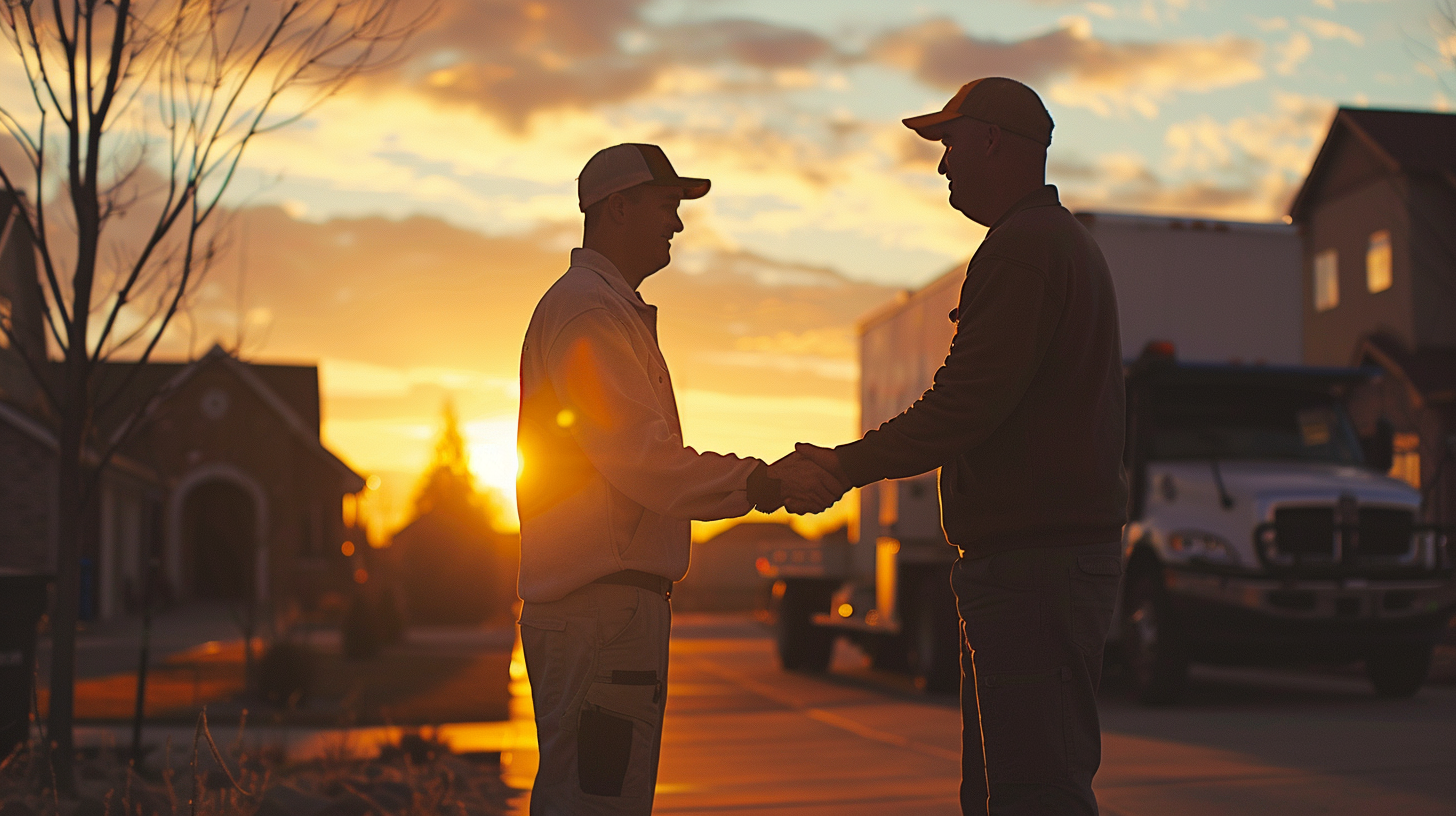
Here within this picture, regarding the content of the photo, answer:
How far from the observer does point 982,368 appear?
388 cm

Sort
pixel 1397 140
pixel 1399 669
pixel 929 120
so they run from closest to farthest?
pixel 929 120
pixel 1399 669
pixel 1397 140

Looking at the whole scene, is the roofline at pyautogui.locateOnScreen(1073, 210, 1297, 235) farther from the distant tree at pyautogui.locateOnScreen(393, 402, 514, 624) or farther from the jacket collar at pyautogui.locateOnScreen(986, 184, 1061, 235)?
the distant tree at pyautogui.locateOnScreen(393, 402, 514, 624)

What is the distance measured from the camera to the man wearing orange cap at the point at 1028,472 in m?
3.78

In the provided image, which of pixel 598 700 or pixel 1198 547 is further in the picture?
pixel 1198 547

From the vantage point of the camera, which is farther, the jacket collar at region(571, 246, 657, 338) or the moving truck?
the moving truck

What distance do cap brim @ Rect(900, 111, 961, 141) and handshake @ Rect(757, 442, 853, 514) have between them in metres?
0.92

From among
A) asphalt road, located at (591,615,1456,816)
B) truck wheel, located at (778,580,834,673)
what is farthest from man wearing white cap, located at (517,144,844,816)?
truck wheel, located at (778,580,834,673)

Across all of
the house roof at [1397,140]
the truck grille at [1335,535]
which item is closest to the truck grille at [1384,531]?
the truck grille at [1335,535]

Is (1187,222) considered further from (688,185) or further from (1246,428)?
(688,185)

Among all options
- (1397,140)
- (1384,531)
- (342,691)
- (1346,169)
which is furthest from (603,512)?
(1346,169)

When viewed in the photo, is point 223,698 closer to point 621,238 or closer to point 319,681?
point 319,681

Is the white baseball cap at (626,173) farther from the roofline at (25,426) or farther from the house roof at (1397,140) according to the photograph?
the roofline at (25,426)

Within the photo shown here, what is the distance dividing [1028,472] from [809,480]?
690 mm

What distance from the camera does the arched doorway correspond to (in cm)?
4262
